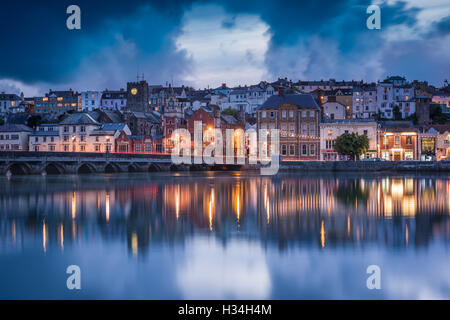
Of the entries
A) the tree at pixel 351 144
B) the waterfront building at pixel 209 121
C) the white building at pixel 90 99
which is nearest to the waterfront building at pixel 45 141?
the waterfront building at pixel 209 121

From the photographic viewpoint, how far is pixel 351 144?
74125mm

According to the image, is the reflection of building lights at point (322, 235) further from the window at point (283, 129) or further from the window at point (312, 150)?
the window at point (283, 129)

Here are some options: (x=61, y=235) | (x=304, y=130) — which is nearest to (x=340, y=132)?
(x=304, y=130)

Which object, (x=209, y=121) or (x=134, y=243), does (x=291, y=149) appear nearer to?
(x=209, y=121)

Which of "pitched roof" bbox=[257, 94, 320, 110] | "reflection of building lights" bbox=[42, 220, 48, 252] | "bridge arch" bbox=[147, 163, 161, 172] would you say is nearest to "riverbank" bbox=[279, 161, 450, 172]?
"pitched roof" bbox=[257, 94, 320, 110]

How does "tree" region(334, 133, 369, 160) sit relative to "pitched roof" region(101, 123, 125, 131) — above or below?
below

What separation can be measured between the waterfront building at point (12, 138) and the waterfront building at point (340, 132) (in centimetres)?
5420

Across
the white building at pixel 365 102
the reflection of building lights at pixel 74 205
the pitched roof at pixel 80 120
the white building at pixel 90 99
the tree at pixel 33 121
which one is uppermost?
the white building at pixel 90 99

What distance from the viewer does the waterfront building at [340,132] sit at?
80.8 m

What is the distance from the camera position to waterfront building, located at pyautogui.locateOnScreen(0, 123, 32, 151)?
90.8 metres

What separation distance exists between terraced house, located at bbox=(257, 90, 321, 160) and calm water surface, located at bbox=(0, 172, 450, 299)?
53.9m

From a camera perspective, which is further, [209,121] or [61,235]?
[209,121]

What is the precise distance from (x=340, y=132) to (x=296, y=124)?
7282 mm

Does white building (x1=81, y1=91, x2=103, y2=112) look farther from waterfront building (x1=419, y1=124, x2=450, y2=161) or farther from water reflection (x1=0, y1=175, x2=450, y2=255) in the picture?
water reflection (x1=0, y1=175, x2=450, y2=255)
